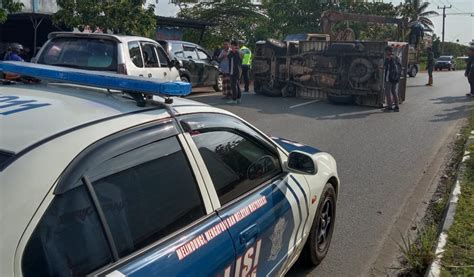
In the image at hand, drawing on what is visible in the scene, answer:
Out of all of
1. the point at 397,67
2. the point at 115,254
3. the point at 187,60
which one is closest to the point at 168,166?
the point at 115,254

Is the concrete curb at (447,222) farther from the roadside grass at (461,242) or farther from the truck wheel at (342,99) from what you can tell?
the truck wheel at (342,99)

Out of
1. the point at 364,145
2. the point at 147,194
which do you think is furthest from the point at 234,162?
the point at 364,145

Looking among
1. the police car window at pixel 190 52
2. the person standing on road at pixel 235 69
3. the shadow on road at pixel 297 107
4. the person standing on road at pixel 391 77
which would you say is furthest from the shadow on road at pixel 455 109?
the police car window at pixel 190 52

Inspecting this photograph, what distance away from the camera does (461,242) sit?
172 inches

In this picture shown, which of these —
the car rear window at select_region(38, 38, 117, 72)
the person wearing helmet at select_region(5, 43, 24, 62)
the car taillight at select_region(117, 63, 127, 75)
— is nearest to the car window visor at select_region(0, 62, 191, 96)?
the car rear window at select_region(38, 38, 117, 72)

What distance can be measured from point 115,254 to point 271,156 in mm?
1622

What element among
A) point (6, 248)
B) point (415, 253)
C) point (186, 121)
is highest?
point (186, 121)

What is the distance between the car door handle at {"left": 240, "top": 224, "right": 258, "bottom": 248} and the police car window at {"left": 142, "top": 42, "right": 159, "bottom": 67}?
319 inches

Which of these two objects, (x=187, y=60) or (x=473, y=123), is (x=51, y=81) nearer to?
(x=473, y=123)

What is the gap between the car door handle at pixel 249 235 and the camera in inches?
102

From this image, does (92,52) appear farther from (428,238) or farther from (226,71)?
(428,238)

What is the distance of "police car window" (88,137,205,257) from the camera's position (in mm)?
1979

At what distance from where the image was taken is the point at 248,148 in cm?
316

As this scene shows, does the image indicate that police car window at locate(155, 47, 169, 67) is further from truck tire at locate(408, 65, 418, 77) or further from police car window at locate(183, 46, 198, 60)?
truck tire at locate(408, 65, 418, 77)
